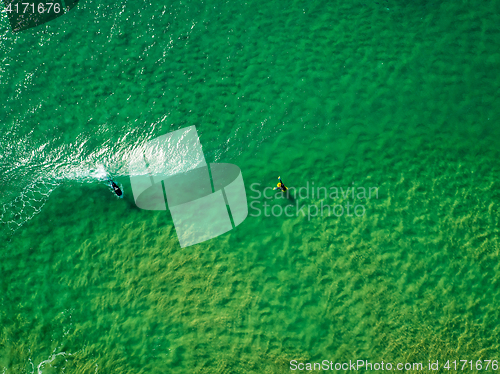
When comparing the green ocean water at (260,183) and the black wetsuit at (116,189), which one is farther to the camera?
the black wetsuit at (116,189)

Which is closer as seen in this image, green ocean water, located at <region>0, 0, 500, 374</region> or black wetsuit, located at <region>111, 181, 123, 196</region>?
green ocean water, located at <region>0, 0, 500, 374</region>

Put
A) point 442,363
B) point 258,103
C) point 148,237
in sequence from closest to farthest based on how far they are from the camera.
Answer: point 442,363, point 148,237, point 258,103

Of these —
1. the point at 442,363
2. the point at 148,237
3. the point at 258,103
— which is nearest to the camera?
the point at 442,363

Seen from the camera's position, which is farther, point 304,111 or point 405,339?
point 304,111

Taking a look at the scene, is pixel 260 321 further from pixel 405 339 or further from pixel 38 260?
pixel 38 260

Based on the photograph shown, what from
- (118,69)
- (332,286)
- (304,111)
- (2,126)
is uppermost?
(118,69)

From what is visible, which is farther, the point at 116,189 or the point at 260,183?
the point at 260,183

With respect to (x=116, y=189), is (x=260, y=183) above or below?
below

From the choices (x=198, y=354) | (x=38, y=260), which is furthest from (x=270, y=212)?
(x=38, y=260)
